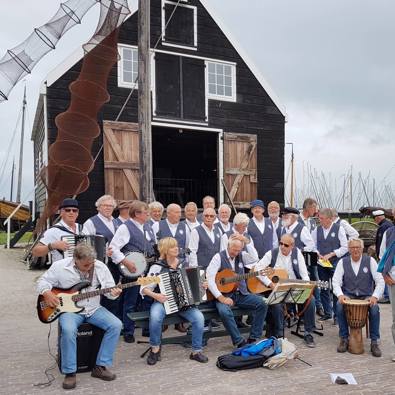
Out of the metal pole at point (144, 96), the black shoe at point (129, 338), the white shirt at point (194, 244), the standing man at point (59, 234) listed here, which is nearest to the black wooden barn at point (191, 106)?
the metal pole at point (144, 96)

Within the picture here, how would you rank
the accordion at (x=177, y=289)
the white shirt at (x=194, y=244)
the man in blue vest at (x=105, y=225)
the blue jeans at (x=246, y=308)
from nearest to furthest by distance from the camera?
the accordion at (x=177, y=289) → the blue jeans at (x=246, y=308) → the man in blue vest at (x=105, y=225) → the white shirt at (x=194, y=244)

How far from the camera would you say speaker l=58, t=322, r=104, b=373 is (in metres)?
4.57

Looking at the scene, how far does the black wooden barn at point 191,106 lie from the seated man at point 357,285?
666cm

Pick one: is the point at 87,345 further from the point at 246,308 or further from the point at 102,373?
the point at 246,308

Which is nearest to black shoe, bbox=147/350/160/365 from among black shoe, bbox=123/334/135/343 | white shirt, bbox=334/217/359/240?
black shoe, bbox=123/334/135/343

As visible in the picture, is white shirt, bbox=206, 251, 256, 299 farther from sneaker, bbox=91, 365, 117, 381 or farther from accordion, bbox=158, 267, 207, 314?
sneaker, bbox=91, 365, 117, 381

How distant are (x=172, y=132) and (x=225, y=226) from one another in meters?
7.93

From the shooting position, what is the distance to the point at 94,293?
14.8ft

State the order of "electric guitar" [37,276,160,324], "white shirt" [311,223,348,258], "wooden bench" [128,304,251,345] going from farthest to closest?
"white shirt" [311,223,348,258] → "wooden bench" [128,304,251,345] → "electric guitar" [37,276,160,324]

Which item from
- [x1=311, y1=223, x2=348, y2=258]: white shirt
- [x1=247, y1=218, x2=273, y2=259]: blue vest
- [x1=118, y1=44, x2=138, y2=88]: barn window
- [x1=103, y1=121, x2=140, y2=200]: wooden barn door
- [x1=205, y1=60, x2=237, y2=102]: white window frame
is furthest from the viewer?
[x1=205, y1=60, x2=237, y2=102]: white window frame

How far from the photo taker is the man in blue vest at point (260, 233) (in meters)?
6.79

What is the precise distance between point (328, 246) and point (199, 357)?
2.90m

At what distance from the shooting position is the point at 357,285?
18.3 feet

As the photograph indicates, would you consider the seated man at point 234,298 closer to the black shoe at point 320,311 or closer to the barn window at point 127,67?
the black shoe at point 320,311
